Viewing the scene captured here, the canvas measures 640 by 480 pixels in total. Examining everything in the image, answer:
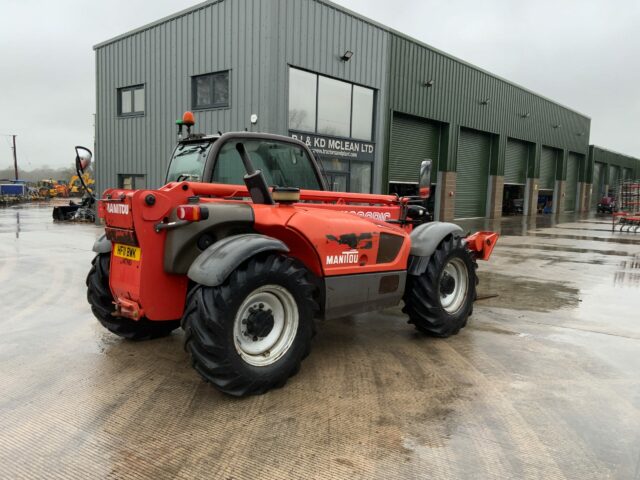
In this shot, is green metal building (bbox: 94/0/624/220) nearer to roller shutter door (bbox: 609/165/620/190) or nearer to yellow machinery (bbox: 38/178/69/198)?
roller shutter door (bbox: 609/165/620/190)

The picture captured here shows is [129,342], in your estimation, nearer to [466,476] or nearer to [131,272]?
[131,272]

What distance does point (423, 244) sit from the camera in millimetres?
4945

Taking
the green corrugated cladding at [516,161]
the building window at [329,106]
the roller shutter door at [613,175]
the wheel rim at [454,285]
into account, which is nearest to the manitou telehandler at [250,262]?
the wheel rim at [454,285]

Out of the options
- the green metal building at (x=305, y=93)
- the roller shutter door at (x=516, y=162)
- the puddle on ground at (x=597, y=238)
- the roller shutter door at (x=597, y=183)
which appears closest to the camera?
the green metal building at (x=305, y=93)

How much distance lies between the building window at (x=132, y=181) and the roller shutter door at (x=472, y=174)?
1473 centimetres

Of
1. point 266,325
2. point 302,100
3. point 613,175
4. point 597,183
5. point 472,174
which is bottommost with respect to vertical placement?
point 266,325

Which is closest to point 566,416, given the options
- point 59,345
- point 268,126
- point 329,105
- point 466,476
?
point 466,476

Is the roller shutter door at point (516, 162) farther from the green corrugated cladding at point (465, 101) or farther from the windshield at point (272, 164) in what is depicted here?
the windshield at point (272, 164)

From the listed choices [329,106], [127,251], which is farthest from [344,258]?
[329,106]

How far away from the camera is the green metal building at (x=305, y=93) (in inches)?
571

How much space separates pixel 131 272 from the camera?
386 cm

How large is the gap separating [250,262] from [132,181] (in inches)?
659

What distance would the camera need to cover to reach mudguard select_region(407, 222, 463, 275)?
4895mm

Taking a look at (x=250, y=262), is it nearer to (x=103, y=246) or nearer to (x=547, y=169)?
(x=103, y=246)
